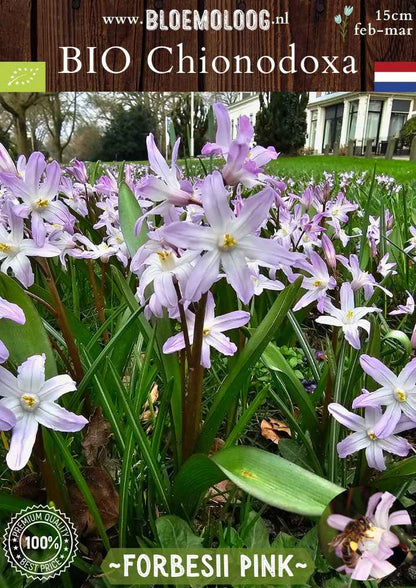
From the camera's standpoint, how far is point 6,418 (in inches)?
16.6

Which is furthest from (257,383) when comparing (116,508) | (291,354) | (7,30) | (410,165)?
(410,165)

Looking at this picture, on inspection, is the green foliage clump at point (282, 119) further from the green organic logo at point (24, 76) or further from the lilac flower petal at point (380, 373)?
the lilac flower petal at point (380, 373)

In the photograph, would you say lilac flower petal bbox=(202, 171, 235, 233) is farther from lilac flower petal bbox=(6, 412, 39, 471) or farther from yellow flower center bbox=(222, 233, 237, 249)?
lilac flower petal bbox=(6, 412, 39, 471)

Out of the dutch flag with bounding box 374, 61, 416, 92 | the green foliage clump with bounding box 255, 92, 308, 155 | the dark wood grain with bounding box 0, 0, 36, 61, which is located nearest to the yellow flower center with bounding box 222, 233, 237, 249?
the dutch flag with bounding box 374, 61, 416, 92

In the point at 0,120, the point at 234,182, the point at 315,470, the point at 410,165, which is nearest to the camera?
the point at 234,182

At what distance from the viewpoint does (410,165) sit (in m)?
3.73

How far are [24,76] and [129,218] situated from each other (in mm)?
380

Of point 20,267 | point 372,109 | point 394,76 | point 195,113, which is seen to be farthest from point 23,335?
point 372,109

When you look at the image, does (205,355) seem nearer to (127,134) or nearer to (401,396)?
(401,396)

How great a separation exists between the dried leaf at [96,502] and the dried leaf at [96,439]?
0.02 metres

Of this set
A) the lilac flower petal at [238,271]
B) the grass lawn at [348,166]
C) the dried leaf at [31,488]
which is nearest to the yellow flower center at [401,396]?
the lilac flower petal at [238,271]

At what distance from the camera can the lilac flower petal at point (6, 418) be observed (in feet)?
1.38

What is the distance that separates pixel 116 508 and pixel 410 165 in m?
3.73

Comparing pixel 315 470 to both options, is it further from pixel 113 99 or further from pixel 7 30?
pixel 113 99
